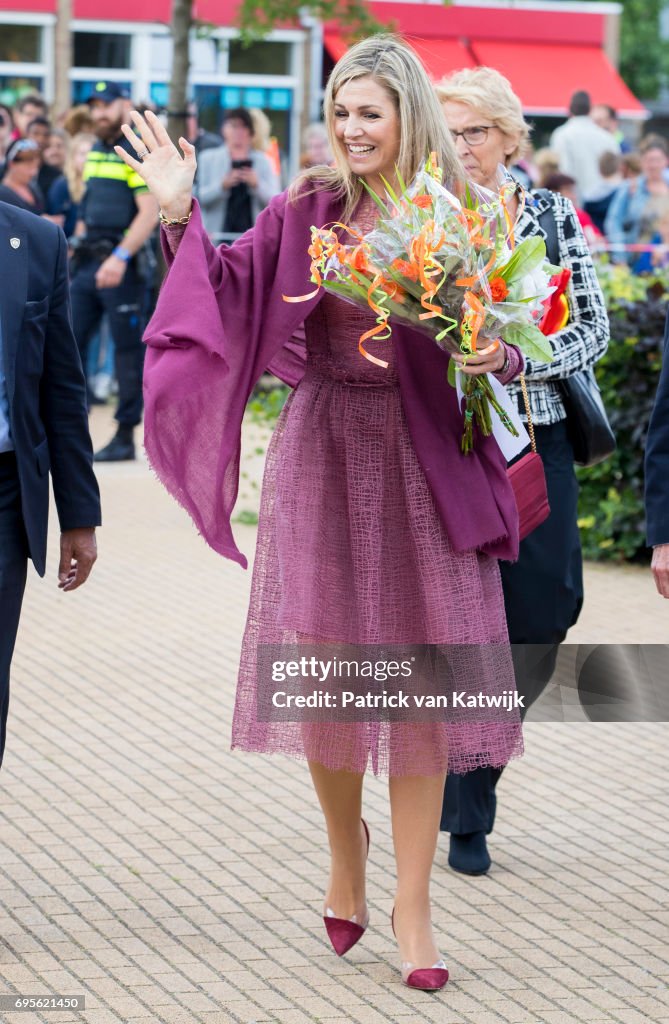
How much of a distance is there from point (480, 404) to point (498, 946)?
1.37 m

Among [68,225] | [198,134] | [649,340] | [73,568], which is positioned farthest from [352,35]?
[73,568]

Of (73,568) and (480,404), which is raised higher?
(480,404)

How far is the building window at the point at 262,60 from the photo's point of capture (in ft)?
86.5

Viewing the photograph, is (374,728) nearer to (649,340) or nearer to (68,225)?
(649,340)

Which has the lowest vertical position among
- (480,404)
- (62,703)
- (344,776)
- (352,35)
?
(62,703)

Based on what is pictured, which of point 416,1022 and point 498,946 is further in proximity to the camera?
point 498,946

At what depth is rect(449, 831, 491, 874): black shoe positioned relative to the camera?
4.87 metres

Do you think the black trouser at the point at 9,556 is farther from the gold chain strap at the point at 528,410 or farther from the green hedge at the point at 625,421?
the green hedge at the point at 625,421

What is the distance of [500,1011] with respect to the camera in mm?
3928

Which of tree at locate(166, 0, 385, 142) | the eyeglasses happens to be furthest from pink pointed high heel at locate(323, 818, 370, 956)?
tree at locate(166, 0, 385, 142)

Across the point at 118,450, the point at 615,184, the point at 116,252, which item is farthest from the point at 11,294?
the point at 615,184

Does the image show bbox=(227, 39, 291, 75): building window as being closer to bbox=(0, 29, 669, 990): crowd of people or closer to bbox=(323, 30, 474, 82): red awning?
bbox=(323, 30, 474, 82): red awning

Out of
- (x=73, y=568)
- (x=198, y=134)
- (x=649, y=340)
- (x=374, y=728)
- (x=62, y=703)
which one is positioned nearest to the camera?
(x=374, y=728)

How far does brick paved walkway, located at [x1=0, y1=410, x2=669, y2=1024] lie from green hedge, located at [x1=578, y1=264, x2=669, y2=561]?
260 cm
